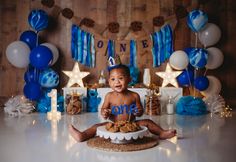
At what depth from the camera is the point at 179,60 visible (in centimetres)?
525

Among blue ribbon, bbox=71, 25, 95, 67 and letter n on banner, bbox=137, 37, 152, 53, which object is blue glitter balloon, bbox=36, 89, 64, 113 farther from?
letter n on banner, bbox=137, 37, 152, 53

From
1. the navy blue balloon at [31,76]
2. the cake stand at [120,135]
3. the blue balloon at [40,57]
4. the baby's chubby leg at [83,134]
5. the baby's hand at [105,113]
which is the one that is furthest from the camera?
the navy blue balloon at [31,76]

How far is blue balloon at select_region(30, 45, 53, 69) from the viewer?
4.95 meters

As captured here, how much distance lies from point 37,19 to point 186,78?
7.17 feet

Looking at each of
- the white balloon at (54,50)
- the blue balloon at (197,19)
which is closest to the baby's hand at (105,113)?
the white balloon at (54,50)

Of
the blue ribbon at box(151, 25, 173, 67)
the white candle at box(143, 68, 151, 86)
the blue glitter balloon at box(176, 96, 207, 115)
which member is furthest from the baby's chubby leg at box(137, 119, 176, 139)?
the blue ribbon at box(151, 25, 173, 67)

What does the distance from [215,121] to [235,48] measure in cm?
174

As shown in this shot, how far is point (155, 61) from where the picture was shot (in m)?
5.77

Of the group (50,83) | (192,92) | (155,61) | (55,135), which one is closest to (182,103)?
(192,92)

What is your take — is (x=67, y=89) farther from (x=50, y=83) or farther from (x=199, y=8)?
(x=199, y=8)

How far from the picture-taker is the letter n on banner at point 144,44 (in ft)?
18.9

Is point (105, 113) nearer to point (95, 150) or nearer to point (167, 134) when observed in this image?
point (95, 150)

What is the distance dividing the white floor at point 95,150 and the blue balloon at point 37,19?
134 cm

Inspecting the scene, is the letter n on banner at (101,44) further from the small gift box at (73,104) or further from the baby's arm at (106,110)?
the baby's arm at (106,110)
